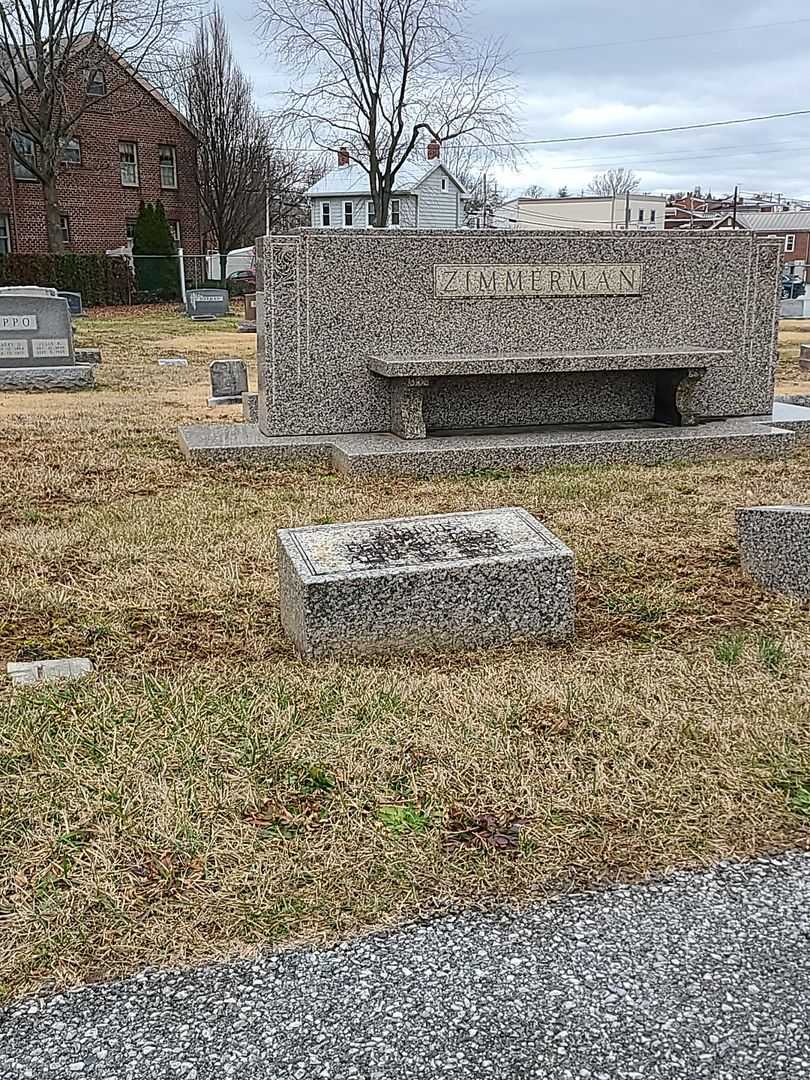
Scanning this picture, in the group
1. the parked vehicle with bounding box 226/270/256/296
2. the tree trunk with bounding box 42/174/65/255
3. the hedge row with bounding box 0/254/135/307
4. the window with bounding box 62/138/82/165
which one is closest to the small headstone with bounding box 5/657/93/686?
the hedge row with bounding box 0/254/135/307

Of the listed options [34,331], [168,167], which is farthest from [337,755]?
[168,167]

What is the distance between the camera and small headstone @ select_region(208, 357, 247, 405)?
37.6 feet

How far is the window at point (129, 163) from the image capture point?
3750 centimetres

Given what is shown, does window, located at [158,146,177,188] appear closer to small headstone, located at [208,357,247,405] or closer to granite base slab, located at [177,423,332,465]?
small headstone, located at [208,357,247,405]

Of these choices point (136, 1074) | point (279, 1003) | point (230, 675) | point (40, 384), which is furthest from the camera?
point (40, 384)

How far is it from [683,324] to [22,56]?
28942 millimetres

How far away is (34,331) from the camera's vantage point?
524 inches

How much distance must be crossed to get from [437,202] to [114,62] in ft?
49.4

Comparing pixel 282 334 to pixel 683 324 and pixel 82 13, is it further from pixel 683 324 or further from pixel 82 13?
pixel 82 13

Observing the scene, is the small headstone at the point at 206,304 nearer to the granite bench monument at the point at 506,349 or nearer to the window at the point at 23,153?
the window at the point at 23,153

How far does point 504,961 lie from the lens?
217 centimetres

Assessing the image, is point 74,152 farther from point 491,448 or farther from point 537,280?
point 491,448

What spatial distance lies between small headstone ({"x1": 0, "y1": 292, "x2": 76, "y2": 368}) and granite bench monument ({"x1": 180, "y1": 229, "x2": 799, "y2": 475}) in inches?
246

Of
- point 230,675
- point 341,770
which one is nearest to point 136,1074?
point 341,770
